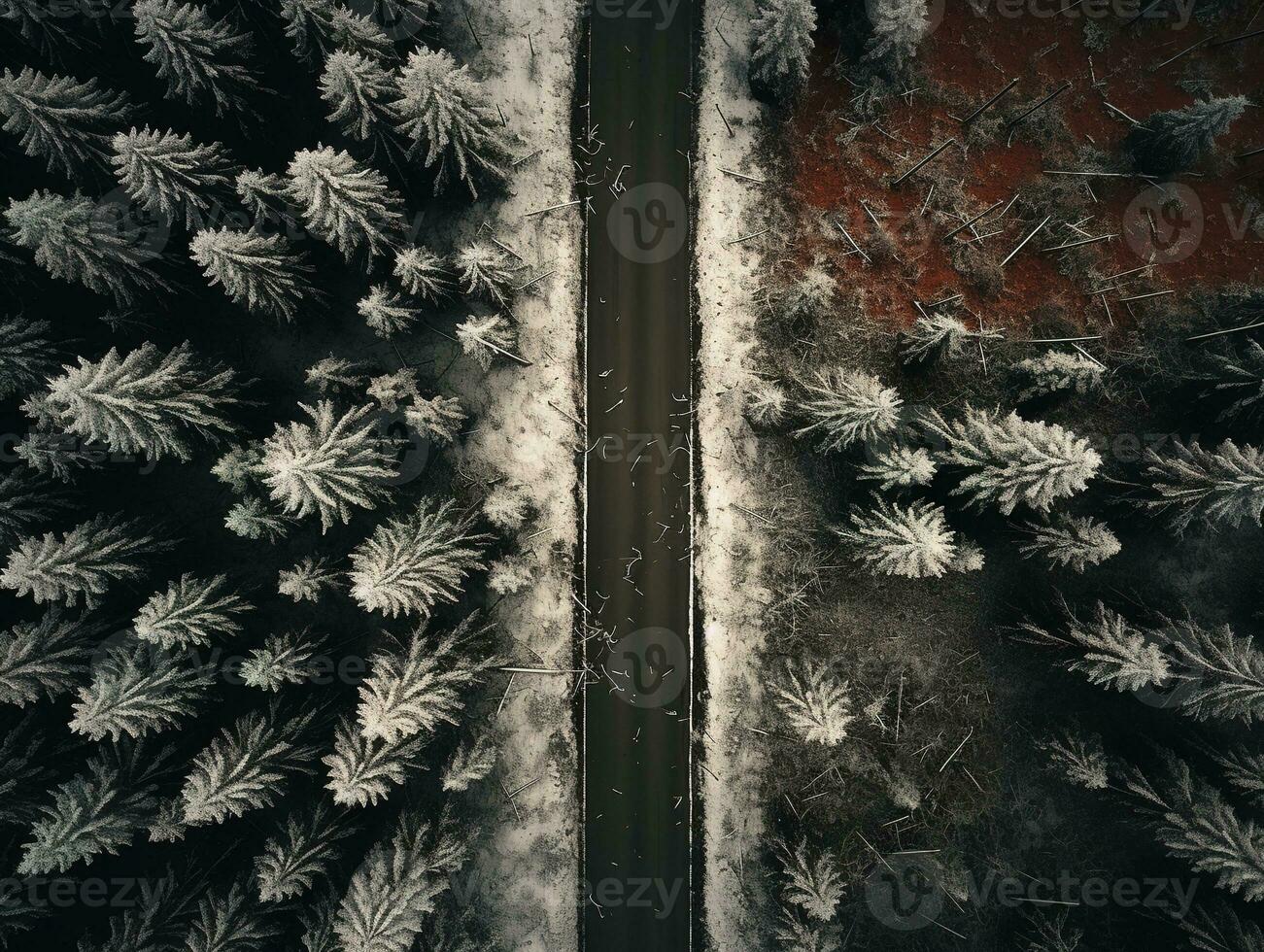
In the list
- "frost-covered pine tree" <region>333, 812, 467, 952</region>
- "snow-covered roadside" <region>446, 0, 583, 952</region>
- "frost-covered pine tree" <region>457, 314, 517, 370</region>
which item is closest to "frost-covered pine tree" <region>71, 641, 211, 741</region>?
"frost-covered pine tree" <region>333, 812, 467, 952</region>

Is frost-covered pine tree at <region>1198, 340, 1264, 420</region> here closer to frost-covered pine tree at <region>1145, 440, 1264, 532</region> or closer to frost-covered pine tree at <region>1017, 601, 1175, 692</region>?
frost-covered pine tree at <region>1145, 440, 1264, 532</region>

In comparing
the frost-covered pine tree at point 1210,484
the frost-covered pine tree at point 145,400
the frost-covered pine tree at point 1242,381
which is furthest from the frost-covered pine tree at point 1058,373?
the frost-covered pine tree at point 145,400

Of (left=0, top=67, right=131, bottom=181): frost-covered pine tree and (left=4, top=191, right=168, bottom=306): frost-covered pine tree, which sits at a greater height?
(left=0, top=67, right=131, bottom=181): frost-covered pine tree

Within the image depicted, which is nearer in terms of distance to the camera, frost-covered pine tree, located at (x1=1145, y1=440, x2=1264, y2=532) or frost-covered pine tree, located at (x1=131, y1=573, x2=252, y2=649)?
frost-covered pine tree, located at (x1=131, y1=573, x2=252, y2=649)

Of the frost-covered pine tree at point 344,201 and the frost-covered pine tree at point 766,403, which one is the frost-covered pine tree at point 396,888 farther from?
the frost-covered pine tree at point 344,201

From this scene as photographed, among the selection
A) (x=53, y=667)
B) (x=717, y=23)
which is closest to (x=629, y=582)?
(x=53, y=667)

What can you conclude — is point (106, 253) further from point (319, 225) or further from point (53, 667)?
point (53, 667)

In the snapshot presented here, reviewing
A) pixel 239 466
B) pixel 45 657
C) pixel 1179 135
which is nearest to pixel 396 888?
pixel 45 657
